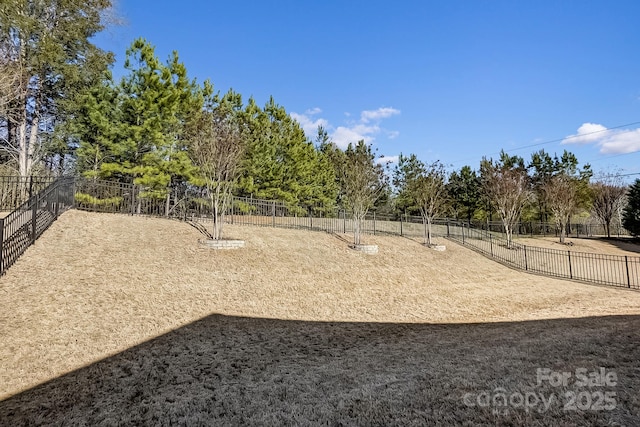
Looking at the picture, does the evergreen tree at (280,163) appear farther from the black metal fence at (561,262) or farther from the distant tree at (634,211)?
the distant tree at (634,211)

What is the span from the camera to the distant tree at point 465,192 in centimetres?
3628

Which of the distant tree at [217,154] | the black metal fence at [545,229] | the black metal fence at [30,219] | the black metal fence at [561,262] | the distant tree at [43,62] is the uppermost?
the distant tree at [43,62]

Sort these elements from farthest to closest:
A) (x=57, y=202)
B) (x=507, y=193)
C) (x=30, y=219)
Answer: (x=507, y=193) < (x=57, y=202) < (x=30, y=219)

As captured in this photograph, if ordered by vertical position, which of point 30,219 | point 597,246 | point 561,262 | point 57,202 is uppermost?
point 57,202

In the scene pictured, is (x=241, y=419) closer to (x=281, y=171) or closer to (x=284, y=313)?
(x=284, y=313)

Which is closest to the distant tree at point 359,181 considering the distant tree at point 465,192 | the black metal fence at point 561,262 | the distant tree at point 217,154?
the distant tree at point 217,154

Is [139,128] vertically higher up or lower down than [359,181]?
higher up

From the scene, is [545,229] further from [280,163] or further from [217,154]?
[217,154]

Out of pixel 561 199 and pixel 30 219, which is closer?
pixel 30 219

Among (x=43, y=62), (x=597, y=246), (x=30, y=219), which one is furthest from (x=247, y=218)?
(x=597, y=246)

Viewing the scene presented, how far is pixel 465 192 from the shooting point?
1459 inches

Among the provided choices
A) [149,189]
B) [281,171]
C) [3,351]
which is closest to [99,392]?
[3,351]

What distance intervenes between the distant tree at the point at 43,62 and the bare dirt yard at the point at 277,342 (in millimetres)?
11969

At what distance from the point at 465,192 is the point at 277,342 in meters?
36.8
